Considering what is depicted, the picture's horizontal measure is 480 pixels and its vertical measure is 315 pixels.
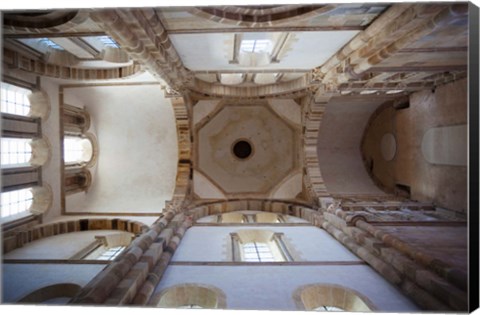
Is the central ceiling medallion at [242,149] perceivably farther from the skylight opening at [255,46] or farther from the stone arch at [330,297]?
the stone arch at [330,297]

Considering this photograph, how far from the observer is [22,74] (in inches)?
378

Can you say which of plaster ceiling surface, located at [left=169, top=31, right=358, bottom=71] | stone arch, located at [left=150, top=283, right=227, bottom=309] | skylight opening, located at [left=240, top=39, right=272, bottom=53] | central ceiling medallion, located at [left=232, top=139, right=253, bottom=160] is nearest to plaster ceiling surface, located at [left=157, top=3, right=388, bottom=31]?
plaster ceiling surface, located at [left=169, top=31, right=358, bottom=71]

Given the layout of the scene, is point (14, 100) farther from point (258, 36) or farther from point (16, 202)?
point (258, 36)

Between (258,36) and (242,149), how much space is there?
6.65m

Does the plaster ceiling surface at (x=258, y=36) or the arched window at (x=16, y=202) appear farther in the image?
the arched window at (x=16, y=202)

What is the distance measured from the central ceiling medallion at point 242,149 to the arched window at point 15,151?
24.6 feet

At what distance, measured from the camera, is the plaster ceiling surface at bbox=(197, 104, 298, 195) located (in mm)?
13820

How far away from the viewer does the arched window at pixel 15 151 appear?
946 cm

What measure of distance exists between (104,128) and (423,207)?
40.2 ft

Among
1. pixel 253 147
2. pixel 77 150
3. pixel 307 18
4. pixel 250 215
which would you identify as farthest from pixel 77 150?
pixel 307 18

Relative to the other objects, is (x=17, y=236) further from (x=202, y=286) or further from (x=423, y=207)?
(x=423, y=207)

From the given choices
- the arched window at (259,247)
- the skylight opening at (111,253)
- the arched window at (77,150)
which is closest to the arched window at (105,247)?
the skylight opening at (111,253)

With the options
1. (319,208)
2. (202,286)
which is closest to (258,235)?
(319,208)

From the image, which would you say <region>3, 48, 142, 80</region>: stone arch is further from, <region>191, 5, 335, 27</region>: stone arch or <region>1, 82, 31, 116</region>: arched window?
<region>191, 5, 335, 27</region>: stone arch
